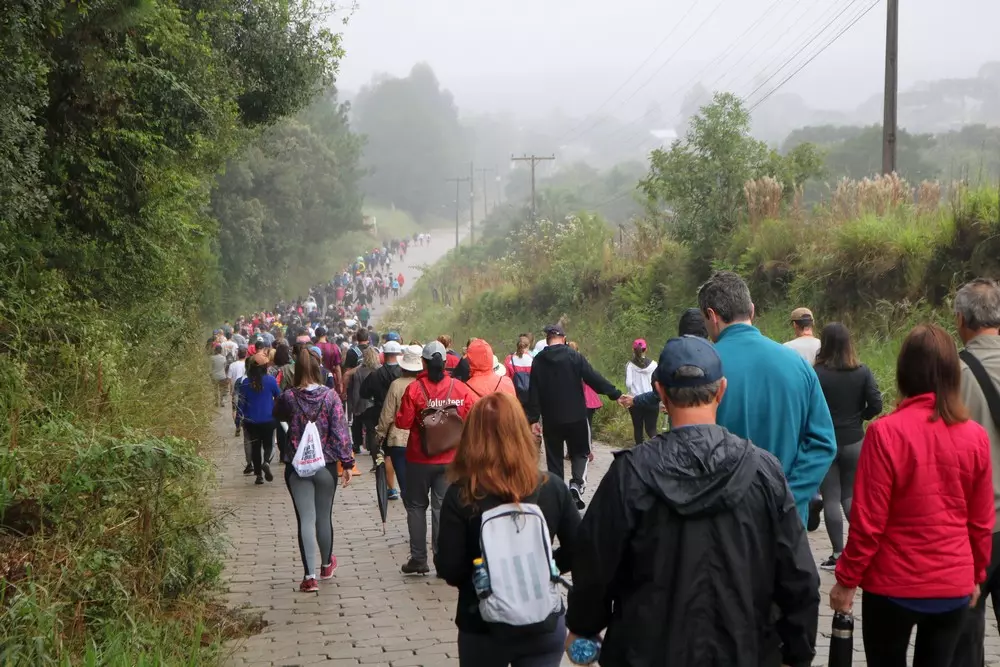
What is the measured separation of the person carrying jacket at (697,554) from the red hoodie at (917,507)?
2.64 feet

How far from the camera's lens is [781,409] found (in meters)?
4.65

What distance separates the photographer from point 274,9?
1802cm

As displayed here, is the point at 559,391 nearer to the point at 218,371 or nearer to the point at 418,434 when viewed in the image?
the point at 418,434

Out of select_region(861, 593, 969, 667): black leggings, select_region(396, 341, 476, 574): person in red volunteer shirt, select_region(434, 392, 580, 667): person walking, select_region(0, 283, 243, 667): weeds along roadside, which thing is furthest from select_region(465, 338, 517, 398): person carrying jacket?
select_region(861, 593, 969, 667): black leggings

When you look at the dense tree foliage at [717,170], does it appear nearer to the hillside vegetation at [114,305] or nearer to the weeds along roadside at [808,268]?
the weeds along roadside at [808,268]

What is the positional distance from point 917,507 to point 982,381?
80 centimetres

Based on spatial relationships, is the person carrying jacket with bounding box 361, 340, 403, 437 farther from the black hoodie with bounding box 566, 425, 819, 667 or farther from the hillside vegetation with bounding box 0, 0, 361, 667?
the black hoodie with bounding box 566, 425, 819, 667

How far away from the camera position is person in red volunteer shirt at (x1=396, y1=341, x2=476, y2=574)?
26.9 feet

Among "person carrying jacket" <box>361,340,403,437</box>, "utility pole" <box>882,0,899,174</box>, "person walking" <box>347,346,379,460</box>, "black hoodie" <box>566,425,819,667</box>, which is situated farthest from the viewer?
"utility pole" <box>882,0,899,174</box>

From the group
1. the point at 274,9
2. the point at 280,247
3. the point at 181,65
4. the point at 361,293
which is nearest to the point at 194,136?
the point at 181,65

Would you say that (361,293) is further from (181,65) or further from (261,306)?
(181,65)

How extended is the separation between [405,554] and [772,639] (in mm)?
6604

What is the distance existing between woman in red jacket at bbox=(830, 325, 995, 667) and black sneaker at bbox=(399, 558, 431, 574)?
16.3 feet

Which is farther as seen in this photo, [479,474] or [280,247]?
[280,247]
